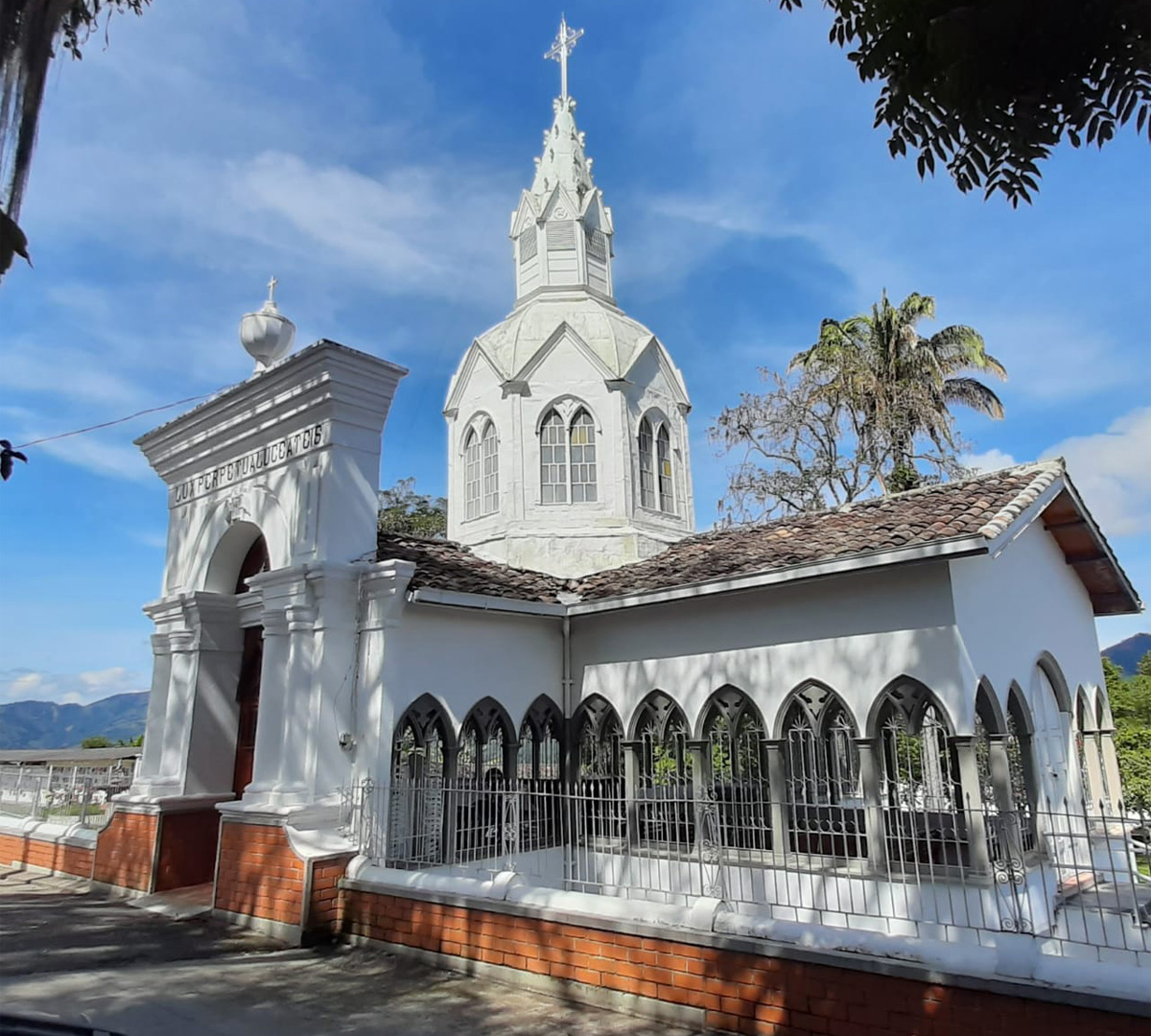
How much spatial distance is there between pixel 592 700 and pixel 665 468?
19.9 ft

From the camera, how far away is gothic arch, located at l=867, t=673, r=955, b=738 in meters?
8.81

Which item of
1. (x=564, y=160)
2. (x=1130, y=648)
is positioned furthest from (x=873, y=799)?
(x=1130, y=648)

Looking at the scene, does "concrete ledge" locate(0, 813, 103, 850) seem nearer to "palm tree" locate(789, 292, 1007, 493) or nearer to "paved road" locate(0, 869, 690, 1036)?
"paved road" locate(0, 869, 690, 1036)

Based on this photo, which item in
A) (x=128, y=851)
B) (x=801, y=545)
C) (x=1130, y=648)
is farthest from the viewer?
(x=1130, y=648)

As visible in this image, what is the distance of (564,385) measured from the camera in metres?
15.8

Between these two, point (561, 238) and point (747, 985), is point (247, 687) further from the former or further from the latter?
point (561, 238)

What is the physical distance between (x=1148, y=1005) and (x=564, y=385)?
1296 centimetres

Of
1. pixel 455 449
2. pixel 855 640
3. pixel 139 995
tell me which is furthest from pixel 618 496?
pixel 139 995

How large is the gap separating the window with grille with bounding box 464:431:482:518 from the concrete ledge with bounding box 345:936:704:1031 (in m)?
9.53

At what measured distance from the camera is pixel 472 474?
652 inches

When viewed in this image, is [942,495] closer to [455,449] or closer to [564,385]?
[564,385]

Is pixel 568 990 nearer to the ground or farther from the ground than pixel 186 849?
nearer to the ground

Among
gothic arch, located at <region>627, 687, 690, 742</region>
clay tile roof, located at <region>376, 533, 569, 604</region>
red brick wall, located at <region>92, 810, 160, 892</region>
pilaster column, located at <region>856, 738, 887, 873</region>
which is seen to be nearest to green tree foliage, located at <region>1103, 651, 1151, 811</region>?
pilaster column, located at <region>856, 738, 887, 873</region>

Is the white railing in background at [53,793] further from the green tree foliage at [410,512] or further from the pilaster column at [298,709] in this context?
the green tree foliage at [410,512]
